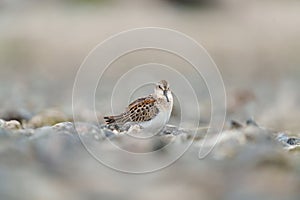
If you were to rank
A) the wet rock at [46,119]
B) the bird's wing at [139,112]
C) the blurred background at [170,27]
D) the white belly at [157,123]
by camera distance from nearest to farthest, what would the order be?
the white belly at [157,123] → the bird's wing at [139,112] → the wet rock at [46,119] → the blurred background at [170,27]

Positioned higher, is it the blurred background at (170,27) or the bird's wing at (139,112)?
the blurred background at (170,27)

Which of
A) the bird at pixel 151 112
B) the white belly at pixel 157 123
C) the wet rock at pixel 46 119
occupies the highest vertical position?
the wet rock at pixel 46 119

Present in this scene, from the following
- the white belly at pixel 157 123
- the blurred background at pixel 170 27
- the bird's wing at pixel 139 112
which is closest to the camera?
the white belly at pixel 157 123

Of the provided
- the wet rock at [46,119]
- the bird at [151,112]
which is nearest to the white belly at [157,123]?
the bird at [151,112]

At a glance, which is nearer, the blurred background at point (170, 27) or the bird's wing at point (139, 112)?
the bird's wing at point (139, 112)

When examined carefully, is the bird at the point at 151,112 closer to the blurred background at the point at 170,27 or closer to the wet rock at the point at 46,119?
the wet rock at the point at 46,119

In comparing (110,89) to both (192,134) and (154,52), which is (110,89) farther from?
(192,134)
